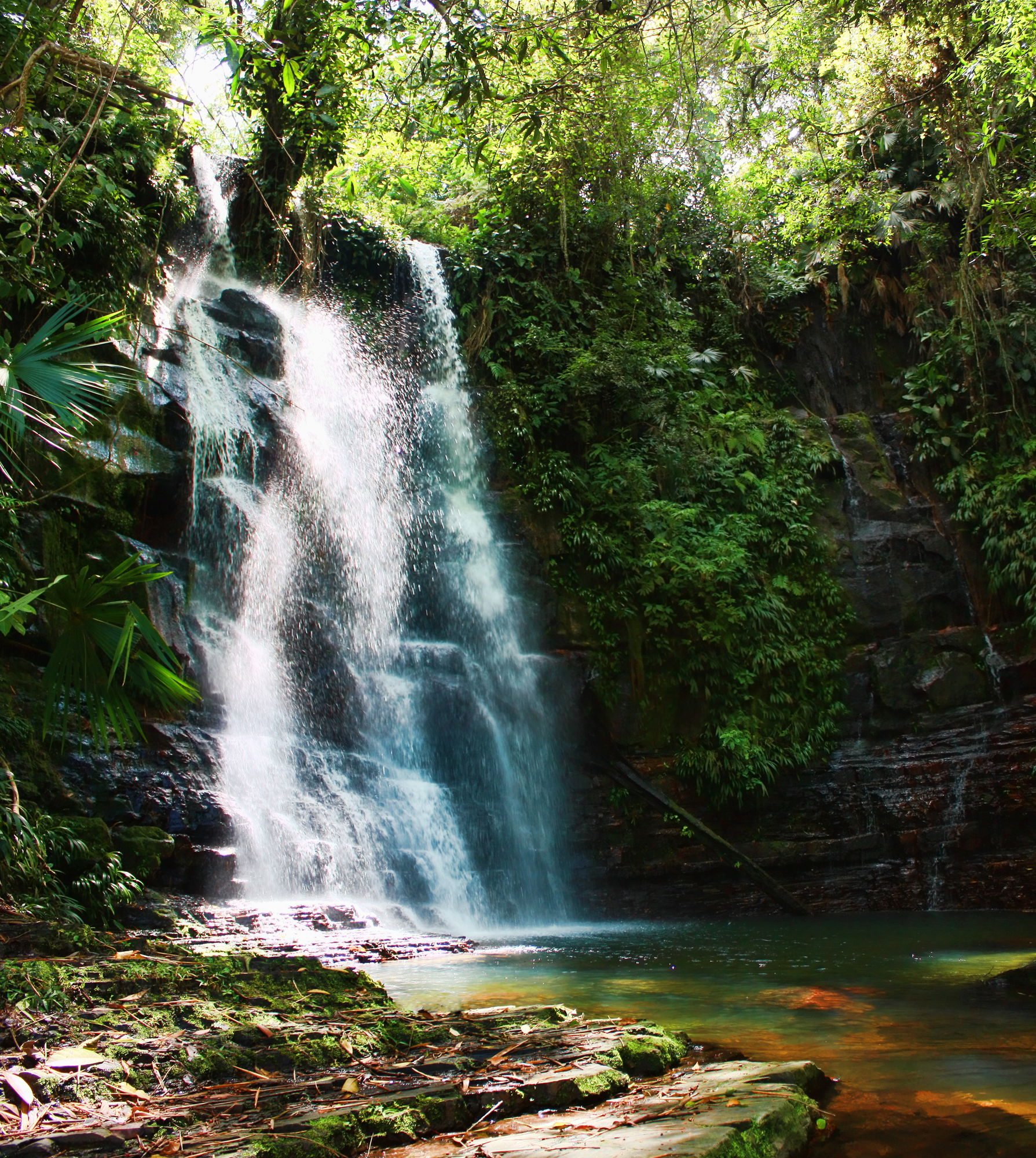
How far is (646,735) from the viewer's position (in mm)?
11906

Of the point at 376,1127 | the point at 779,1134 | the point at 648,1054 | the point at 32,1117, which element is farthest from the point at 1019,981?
the point at 32,1117

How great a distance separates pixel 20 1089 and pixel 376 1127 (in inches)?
38.2

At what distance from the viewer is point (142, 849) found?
22.7 ft

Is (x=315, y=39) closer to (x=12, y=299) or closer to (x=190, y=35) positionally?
(x=12, y=299)

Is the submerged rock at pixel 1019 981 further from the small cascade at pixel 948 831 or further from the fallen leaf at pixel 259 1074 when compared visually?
the small cascade at pixel 948 831

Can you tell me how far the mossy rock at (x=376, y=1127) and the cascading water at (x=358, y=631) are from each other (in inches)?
230

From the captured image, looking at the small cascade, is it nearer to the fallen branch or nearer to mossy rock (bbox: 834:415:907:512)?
mossy rock (bbox: 834:415:907:512)

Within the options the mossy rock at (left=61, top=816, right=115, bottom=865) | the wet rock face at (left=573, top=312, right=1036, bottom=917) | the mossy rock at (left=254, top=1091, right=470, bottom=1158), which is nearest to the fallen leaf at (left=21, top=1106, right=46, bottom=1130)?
the mossy rock at (left=254, top=1091, right=470, bottom=1158)

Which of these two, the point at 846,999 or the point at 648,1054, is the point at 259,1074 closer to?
the point at 648,1054

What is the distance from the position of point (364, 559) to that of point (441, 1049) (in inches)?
371

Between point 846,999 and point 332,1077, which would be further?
point 846,999

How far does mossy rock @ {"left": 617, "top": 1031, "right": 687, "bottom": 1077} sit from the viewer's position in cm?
312

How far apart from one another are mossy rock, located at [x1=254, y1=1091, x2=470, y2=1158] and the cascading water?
19.2ft

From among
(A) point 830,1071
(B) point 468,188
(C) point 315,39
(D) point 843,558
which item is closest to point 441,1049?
(A) point 830,1071
